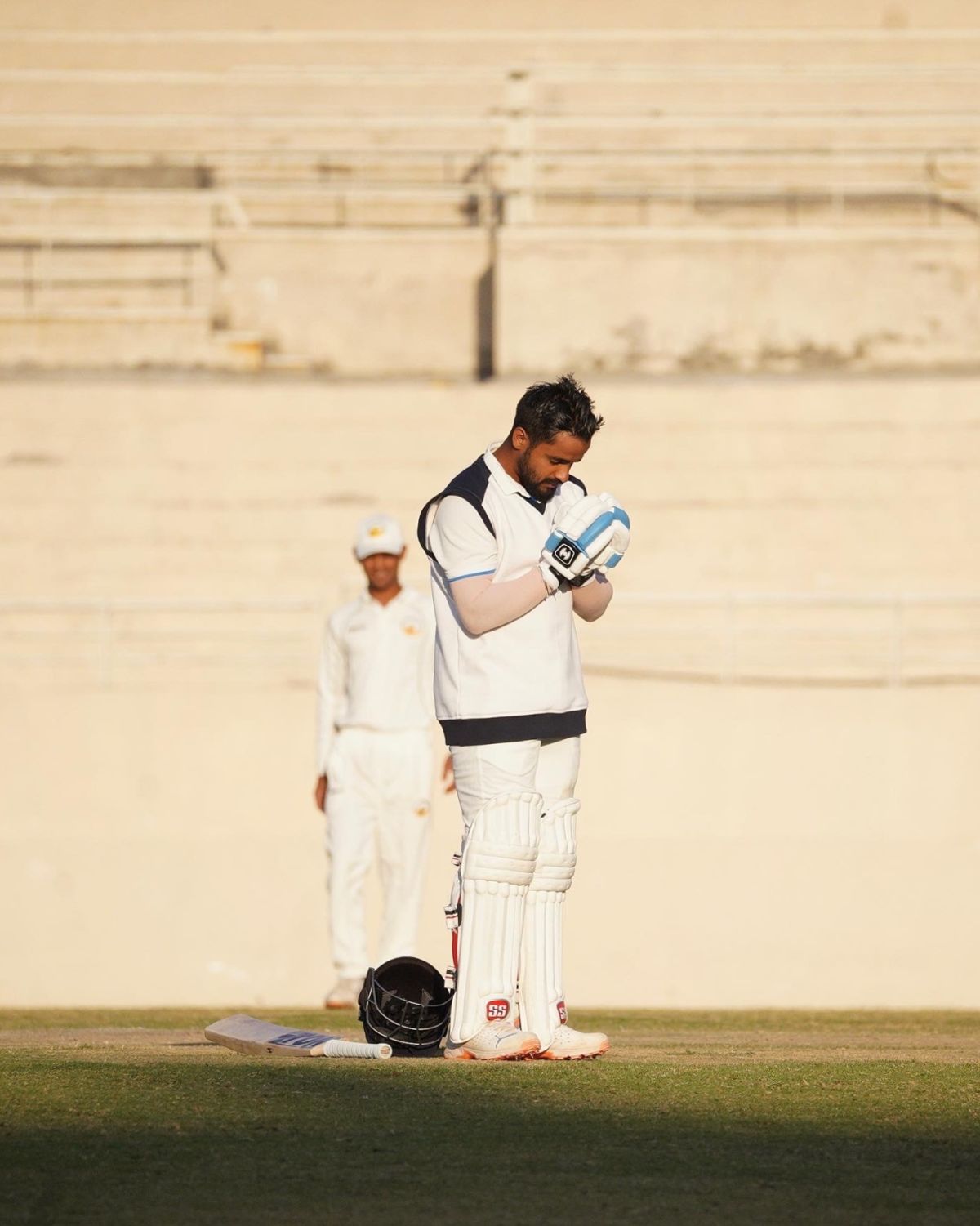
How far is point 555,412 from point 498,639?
68 centimetres

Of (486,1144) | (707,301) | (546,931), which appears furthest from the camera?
(707,301)

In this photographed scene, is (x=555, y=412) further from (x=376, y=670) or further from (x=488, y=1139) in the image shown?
(x=376, y=670)

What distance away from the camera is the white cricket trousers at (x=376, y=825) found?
32.7 ft

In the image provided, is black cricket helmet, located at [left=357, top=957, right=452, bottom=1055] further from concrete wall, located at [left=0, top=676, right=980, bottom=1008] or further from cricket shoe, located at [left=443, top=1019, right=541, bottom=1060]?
concrete wall, located at [left=0, top=676, right=980, bottom=1008]

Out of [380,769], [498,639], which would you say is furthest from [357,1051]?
[380,769]

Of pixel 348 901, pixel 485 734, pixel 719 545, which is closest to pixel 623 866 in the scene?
pixel 348 901

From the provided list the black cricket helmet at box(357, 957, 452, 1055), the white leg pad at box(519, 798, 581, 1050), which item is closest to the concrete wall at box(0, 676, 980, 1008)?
the black cricket helmet at box(357, 957, 452, 1055)

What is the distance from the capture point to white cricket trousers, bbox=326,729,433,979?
996 centimetres

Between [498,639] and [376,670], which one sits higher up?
[498,639]

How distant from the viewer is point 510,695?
221 inches

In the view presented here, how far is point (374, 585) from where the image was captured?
402 inches

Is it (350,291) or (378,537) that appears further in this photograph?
(350,291)

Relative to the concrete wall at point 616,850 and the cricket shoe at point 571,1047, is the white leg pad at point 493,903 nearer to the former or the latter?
the cricket shoe at point 571,1047

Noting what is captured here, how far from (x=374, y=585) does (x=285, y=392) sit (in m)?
5.43
